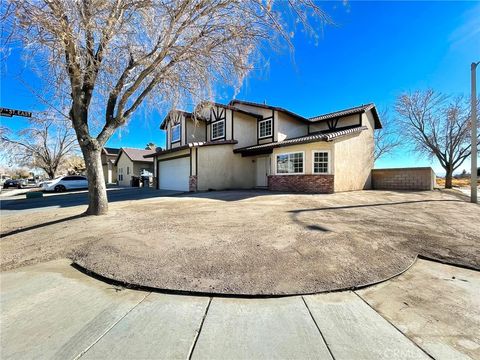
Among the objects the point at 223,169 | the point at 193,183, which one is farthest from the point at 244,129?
the point at 193,183

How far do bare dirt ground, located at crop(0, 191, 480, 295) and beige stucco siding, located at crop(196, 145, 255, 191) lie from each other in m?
8.94

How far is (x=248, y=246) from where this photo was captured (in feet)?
15.0

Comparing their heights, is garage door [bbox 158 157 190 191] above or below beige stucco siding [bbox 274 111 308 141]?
below

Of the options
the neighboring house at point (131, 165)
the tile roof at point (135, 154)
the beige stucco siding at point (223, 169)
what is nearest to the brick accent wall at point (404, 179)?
the beige stucco siding at point (223, 169)

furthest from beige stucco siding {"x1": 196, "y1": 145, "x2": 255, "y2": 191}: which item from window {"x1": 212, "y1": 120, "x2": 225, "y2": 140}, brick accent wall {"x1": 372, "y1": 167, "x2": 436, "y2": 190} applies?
brick accent wall {"x1": 372, "y1": 167, "x2": 436, "y2": 190}

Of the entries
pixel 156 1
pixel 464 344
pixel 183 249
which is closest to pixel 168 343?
pixel 183 249

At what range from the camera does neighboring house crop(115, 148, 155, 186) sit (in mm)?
28219

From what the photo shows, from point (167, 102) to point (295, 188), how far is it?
30.1ft

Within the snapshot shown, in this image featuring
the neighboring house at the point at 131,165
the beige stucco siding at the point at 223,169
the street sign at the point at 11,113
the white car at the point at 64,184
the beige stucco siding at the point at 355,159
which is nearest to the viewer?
the street sign at the point at 11,113

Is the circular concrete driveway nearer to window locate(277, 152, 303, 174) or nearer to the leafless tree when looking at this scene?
the leafless tree

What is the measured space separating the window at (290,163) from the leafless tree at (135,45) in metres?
7.92

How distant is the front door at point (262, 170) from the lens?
18.1m

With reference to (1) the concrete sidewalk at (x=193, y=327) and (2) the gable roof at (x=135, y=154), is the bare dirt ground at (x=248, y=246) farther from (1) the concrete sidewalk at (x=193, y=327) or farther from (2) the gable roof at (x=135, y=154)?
(2) the gable roof at (x=135, y=154)

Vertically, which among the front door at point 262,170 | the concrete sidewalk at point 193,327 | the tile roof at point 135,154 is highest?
the tile roof at point 135,154
